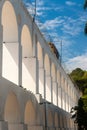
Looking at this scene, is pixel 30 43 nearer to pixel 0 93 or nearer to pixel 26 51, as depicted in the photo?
pixel 26 51

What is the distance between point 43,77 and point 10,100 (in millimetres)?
9981

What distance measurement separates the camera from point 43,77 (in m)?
27.9

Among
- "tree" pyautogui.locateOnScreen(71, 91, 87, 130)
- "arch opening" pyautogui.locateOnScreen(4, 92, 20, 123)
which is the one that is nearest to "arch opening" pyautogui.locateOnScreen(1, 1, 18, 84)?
"arch opening" pyautogui.locateOnScreen(4, 92, 20, 123)

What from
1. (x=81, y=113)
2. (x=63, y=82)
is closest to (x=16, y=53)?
(x=81, y=113)

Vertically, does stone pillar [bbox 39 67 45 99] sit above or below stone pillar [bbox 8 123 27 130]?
above

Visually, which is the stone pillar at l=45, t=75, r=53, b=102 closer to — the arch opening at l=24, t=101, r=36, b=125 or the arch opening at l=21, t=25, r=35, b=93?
Answer: the arch opening at l=21, t=25, r=35, b=93

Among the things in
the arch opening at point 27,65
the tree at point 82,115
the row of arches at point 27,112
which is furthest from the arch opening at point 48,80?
the arch opening at point 27,65

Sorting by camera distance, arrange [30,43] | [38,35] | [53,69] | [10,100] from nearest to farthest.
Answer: [10,100]
[30,43]
[38,35]
[53,69]

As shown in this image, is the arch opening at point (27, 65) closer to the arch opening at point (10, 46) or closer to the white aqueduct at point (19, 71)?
the white aqueduct at point (19, 71)

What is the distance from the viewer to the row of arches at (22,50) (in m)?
19.2

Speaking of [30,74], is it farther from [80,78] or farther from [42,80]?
[80,78]

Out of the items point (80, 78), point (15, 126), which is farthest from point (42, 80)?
point (80, 78)

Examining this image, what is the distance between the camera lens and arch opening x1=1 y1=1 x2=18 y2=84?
19173mm

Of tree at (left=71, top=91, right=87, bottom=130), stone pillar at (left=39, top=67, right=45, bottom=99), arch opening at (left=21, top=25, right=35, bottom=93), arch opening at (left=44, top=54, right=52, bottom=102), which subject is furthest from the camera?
tree at (left=71, top=91, right=87, bottom=130)
